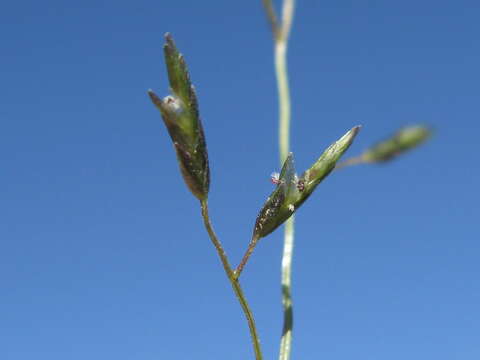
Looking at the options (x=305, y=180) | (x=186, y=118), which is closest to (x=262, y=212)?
(x=305, y=180)

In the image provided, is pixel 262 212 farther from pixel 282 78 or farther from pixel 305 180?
pixel 282 78

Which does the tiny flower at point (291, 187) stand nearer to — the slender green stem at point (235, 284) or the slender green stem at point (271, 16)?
the slender green stem at point (235, 284)

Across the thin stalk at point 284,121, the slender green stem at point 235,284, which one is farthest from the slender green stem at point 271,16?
the slender green stem at point 235,284

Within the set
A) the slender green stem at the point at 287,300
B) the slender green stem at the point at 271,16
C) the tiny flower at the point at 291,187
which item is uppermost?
the slender green stem at the point at 271,16

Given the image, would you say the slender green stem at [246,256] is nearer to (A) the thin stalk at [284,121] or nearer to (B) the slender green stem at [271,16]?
(A) the thin stalk at [284,121]

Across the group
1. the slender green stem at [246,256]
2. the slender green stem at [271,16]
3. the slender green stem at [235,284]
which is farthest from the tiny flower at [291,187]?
the slender green stem at [271,16]

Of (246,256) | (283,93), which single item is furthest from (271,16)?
(246,256)

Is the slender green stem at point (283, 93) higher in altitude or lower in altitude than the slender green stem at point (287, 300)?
higher

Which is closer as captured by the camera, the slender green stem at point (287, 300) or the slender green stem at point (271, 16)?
the slender green stem at point (271, 16)

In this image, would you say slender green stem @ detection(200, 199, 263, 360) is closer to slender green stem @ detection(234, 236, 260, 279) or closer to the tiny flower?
slender green stem @ detection(234, 236, 260, 279)
